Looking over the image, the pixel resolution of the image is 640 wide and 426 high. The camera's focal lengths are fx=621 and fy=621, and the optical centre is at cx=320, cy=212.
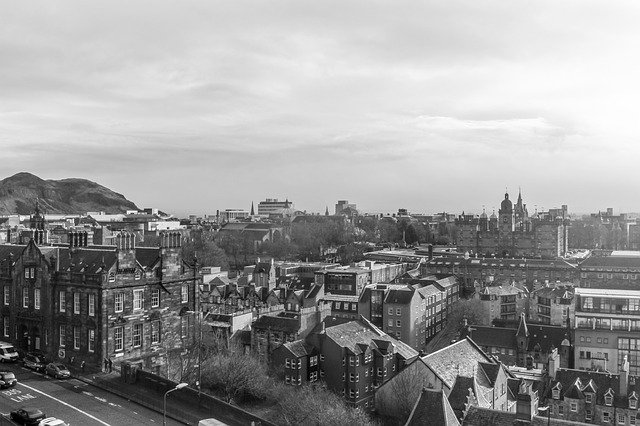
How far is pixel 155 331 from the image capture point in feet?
149

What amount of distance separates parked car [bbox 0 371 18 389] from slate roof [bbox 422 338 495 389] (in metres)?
29.6

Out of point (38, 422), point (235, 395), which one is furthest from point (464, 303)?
point (38, 422)

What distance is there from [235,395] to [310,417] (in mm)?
7182

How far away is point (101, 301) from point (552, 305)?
63422mm

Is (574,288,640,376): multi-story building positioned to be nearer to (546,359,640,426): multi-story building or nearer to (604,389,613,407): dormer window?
(546,359,640,426): multi-story building

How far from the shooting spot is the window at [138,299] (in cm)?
4431

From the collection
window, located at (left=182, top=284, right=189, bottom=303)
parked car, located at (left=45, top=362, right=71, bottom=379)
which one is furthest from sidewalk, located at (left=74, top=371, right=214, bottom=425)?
window, located at (left=182, top=284, right=189, bottom=303)

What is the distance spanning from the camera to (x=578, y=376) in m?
56.0

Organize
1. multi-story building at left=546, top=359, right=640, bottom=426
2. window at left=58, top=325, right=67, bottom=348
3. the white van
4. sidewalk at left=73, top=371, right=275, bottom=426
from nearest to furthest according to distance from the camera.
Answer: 1. sidewalk at left=73, top=371, right=275, bottom=426
2. the white van
3. window at left=58, top=325, right=67, bottom=348
4. multi-story building at left=546, top=359, right=640, bottom=426

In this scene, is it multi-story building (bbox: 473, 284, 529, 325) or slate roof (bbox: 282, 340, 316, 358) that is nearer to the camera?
slate roof (bbox: 282, 340, 316, 358)

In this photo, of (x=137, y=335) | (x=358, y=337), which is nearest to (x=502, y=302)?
(x=358, y=337)

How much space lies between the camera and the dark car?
1199 inches

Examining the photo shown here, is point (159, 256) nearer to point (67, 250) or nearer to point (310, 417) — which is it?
point (67, 250)

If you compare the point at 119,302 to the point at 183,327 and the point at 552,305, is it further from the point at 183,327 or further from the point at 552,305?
the point at 552,305
